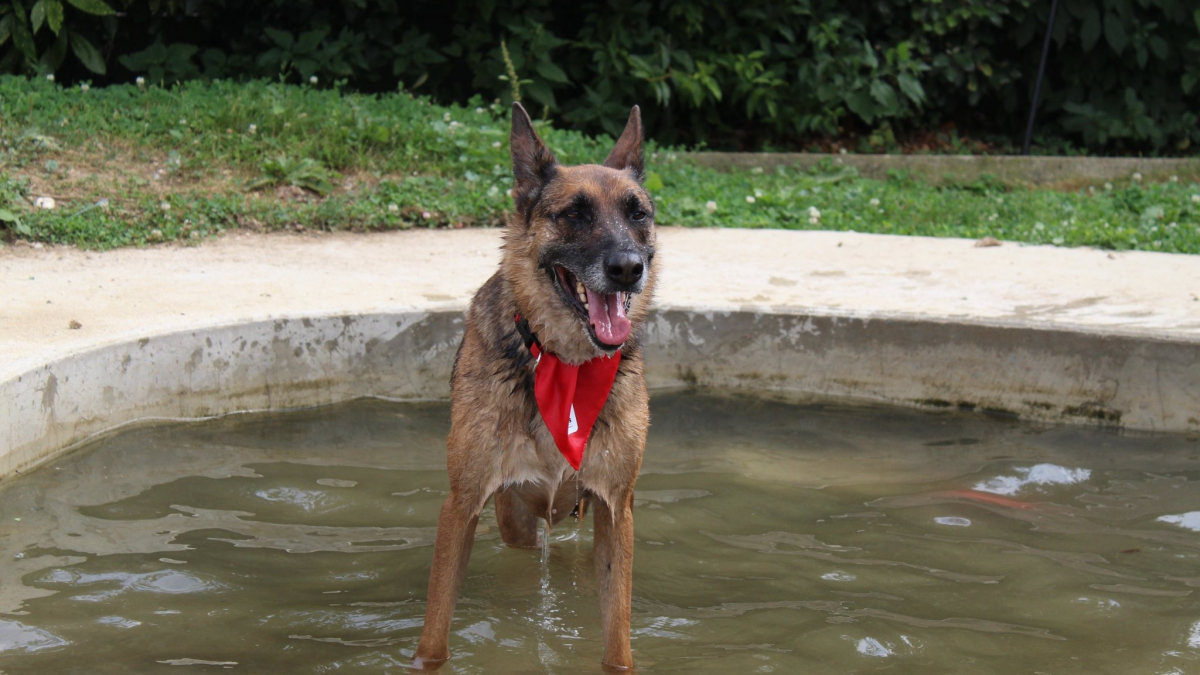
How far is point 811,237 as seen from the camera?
8336 millimetres

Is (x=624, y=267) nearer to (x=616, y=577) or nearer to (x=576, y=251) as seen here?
(x=576, y=251)

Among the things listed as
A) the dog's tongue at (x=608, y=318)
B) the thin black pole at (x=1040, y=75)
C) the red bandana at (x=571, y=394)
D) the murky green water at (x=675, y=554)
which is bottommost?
the murky green water at (x=675, y=554)

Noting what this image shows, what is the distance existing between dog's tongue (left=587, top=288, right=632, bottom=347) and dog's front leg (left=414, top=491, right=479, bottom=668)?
0.68m

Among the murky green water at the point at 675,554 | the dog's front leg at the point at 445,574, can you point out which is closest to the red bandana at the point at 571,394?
the dog's front leg at the point at 445,574

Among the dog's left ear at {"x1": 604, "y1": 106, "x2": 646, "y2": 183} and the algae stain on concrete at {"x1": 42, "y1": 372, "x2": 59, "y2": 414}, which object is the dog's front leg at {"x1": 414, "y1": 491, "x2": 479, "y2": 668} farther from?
the algae stain on concrete at {"x1": 42, "y1": 372, "x2": 59, "y2": 414}

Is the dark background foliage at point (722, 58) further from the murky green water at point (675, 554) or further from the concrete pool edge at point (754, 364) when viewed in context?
the murky green water at point (675, 554)

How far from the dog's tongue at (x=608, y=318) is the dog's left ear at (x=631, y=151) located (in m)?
0.68

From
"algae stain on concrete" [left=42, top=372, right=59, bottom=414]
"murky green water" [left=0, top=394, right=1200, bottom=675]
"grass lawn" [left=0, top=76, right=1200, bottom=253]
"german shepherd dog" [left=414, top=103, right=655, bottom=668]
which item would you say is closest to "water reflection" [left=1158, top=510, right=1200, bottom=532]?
"murky green water" [left=0, top=394, right=1200, bottom=675]

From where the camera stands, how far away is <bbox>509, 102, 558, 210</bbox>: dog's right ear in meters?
3.85

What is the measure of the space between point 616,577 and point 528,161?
4.69ft

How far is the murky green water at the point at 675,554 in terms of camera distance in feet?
12.2

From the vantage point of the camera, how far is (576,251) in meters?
3.61

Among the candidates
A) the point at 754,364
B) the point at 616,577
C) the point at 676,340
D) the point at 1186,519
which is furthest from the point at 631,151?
the point at 1186,519

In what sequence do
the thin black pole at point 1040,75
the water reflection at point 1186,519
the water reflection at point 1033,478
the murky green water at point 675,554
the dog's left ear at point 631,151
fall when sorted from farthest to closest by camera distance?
the thin black pole at point 1040,75
the water reflection at point 1033,478
the water reflection at point 1186,519
the dog's left ear at point 631,151
the murky green water at point 675,554
